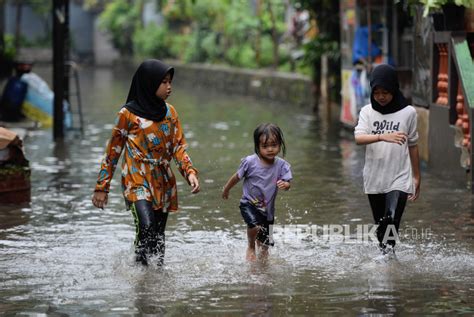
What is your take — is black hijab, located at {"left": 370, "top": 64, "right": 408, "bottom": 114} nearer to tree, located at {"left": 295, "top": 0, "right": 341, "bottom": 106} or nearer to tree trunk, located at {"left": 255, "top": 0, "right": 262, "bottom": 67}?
tree, located at {"left": 295, "top": 0, "right": 341, "bottom": 106}

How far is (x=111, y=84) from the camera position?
138 ft

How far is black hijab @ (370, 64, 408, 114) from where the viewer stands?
27.4ft

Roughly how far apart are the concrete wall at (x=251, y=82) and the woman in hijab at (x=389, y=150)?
18.0 m

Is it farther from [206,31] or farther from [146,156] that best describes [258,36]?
[146,156]

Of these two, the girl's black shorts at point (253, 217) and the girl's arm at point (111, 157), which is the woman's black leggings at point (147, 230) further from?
the girl's black shorts at point (253, 217)

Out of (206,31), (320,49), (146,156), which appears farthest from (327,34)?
(206,31)

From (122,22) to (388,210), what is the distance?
4959 centimetres

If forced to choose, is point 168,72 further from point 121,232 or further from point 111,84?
point 111,84

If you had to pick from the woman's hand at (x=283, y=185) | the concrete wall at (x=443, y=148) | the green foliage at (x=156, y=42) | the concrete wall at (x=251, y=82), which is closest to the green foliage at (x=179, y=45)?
the green foliage at (x=156, y=42)

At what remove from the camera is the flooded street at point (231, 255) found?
7.43m

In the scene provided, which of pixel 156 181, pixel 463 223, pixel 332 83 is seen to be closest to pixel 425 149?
pixel 463 223

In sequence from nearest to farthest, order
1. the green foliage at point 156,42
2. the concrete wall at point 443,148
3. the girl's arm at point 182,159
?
the girl's arm at point 182,159, the concrete wall at point 443,148, the green foliage at point 156,42

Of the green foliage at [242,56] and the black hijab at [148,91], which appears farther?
the green foliage at [242,56]

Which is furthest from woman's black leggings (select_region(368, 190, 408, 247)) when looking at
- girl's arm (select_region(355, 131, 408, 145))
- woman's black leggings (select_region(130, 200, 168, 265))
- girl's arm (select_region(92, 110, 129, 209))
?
girl's arm (select_region(92, 110, 129, 209))
